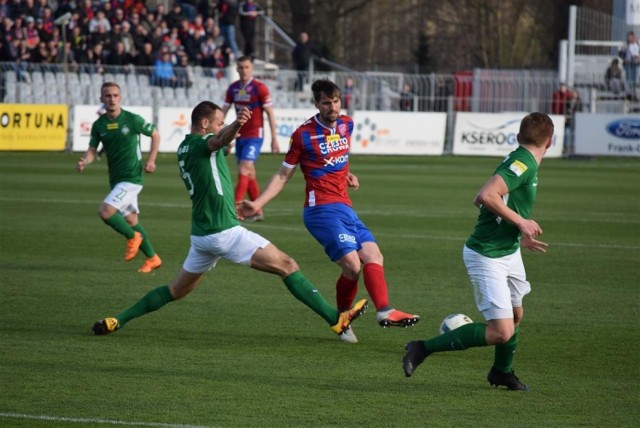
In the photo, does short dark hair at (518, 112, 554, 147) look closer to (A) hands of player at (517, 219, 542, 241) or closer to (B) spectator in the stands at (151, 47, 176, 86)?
(A) hands of player at (517, 219, 542, 241)

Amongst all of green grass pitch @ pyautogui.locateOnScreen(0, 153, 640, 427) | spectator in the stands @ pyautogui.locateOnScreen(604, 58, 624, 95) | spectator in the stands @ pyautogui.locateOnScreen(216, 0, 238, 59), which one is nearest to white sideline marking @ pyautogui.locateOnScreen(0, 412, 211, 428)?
green grass pitch @ pyautogui.locateOnScreen(0, 153, 640, 427)

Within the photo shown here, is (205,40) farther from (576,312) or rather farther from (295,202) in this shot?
(576,312)

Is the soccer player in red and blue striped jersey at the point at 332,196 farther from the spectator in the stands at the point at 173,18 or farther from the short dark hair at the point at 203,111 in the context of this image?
the spectator in the stands at the point at 173,18

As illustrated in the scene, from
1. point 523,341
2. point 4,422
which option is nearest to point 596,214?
point 523,341

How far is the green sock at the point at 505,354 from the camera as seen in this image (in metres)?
7.23

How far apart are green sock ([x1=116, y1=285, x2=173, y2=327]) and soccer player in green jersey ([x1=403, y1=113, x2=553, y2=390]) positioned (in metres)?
2.27

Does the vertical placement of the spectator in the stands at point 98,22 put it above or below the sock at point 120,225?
above

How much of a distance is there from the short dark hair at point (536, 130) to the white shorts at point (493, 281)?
708 mm

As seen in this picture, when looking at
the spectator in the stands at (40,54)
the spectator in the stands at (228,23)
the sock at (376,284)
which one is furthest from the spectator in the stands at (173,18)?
the sock at (376,284)

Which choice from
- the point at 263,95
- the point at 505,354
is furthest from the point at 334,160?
the point at 263,95

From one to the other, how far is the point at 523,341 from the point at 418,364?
1.78 m

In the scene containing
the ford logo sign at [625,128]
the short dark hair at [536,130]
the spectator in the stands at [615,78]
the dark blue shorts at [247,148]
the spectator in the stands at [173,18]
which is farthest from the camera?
the spectator in the stands at [173,18]

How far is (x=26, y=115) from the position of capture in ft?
103

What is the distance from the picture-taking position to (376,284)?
29.0 feet
